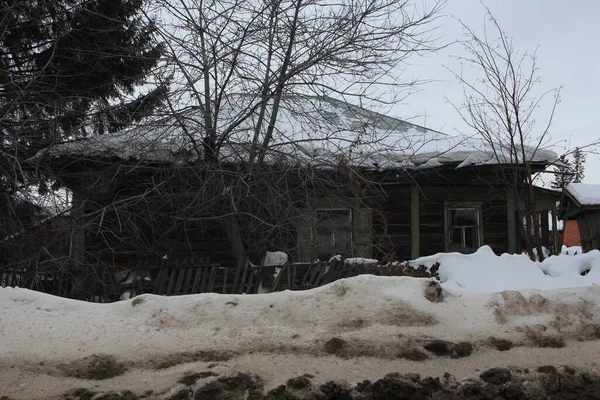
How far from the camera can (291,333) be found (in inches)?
115

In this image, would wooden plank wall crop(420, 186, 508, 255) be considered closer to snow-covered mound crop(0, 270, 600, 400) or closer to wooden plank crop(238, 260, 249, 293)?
wooden plank crop(238, 260, 249, 293)

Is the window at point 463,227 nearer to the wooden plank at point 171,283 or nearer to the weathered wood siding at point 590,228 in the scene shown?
the weathered wood siding at point 590,228

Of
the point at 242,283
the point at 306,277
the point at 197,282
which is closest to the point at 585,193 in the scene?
the point at 306,277

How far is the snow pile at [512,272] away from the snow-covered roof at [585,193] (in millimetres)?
4890

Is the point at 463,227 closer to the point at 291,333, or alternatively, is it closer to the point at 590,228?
the point at 590,228

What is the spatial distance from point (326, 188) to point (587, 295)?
→ 14.4ft

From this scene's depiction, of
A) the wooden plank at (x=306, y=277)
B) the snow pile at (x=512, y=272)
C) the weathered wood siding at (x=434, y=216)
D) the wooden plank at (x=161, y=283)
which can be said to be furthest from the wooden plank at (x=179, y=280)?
the weathered wood siding at (x=434, y=216)

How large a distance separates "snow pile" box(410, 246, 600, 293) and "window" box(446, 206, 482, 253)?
9.75 feet

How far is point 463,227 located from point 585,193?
4.12 meters

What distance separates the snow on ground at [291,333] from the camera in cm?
263

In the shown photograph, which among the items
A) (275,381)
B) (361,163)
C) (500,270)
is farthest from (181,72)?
(275,381)

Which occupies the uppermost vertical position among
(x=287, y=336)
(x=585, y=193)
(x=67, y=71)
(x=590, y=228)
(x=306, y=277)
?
(x=67, y=71)

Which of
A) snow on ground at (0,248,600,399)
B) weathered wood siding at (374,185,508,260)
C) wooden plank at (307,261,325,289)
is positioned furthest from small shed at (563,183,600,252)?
snow on ground at (0,248,600,399)

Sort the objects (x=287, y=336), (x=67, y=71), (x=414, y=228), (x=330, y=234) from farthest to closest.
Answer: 1. (x=414, y=228)
2. (x=67, y=71)
3. (x=330, y=234)
4. (x=287, y=336)
